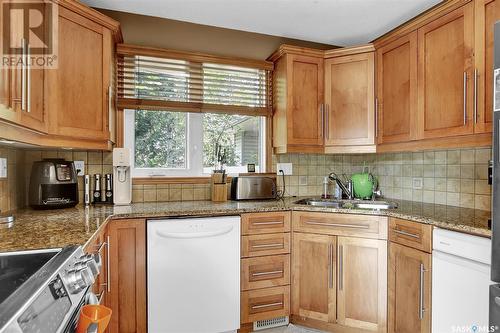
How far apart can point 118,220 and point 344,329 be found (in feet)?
5.55

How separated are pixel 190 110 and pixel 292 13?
112cm

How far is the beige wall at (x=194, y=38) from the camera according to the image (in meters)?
2.40

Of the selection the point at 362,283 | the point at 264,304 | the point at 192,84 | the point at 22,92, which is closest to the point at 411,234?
the point at 362,283

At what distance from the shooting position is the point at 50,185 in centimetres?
191

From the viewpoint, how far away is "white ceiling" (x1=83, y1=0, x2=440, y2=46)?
86.6 inches

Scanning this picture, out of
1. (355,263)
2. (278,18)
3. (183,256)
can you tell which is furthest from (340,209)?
(278,18)

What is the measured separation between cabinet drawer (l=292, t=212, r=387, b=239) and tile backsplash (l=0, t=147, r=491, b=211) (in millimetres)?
648

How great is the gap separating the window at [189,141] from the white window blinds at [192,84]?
13 cm

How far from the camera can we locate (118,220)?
5.97 ft

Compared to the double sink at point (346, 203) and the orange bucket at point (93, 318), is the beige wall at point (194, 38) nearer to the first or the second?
the double sink at point (346, 203)

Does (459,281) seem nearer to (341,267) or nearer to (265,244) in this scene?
(341,267)

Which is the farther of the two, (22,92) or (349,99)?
(349,99)

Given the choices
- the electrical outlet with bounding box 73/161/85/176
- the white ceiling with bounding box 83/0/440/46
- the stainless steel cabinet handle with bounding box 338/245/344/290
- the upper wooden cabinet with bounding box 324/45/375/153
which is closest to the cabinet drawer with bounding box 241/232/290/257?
the stainless steel cabinet handle with bounding box 338/245/344/290

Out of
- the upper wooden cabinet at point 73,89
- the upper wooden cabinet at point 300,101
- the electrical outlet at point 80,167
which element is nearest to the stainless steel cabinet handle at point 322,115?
the upper wooden cabinet at point 300,101
